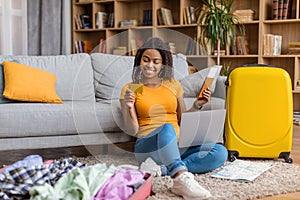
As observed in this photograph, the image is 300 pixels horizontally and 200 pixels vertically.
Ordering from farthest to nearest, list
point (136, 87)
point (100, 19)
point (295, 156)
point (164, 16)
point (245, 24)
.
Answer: point (100, 19), point (164, 16), point (245, 24), point (295, 156), point (136, 87)

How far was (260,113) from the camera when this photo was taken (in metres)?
2.47

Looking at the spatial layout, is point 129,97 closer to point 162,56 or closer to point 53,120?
point 162,56

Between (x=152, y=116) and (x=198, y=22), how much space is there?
9.00ft

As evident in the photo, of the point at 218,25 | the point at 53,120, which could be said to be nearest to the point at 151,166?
the point at 53,120

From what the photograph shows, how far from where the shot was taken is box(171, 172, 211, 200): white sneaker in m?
1.78

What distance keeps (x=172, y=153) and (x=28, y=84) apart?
4.24 ft

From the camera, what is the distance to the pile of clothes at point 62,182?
1.39 meters

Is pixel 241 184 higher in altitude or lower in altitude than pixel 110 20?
lower

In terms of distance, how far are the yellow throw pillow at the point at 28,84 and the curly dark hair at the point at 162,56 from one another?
0.97m

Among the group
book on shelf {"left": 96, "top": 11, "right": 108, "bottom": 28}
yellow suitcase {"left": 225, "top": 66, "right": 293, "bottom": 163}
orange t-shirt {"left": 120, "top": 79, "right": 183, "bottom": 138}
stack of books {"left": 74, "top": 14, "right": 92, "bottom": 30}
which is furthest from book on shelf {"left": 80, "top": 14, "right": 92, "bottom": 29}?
orange t-shirt {"left": 120, "top": 79, "right": 183, "bottom": 138}

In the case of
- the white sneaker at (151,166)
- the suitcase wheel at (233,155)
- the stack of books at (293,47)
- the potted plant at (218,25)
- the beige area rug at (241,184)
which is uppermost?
the potted plant at (218,25)

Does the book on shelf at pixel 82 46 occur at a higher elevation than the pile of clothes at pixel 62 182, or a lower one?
higher

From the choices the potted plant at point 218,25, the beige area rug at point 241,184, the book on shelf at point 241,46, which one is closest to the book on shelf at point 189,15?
the potted plant at point 218,25

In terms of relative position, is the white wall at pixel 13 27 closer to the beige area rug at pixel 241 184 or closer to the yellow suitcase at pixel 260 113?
the beige area rug at pixel 241 184
